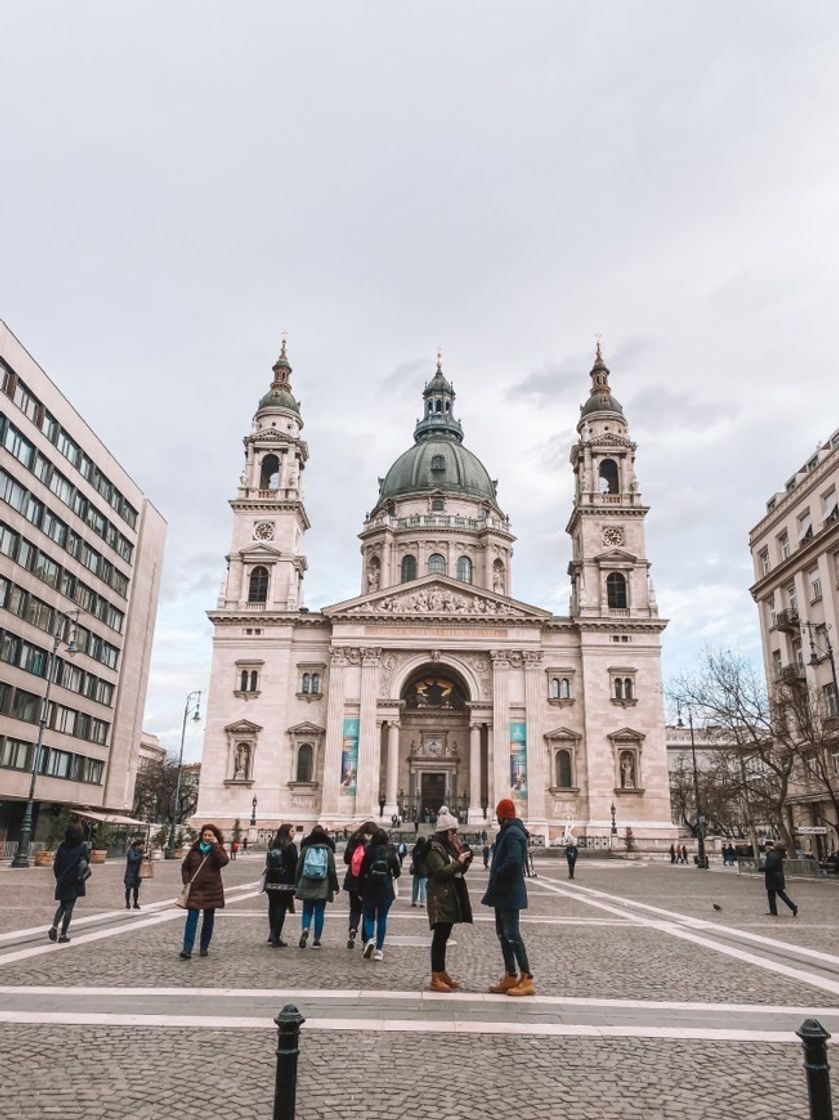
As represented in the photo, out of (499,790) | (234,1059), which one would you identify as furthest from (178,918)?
(499,790)

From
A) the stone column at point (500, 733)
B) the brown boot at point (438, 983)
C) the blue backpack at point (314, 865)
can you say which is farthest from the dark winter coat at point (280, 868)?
the stone column at point (500, 733)

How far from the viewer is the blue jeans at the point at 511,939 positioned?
823 cm

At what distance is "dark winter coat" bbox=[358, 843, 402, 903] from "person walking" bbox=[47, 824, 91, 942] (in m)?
4.08

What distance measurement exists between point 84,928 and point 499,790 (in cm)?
4442

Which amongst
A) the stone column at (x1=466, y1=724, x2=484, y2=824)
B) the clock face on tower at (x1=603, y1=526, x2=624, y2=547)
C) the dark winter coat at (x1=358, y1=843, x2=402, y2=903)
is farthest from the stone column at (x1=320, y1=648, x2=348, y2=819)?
the dark winter coat at (x1=358, y1=843, x2=402, y2=903)

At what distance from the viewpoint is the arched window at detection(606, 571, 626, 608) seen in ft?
202

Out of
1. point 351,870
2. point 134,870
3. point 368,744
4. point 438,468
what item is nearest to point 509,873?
point 351,870

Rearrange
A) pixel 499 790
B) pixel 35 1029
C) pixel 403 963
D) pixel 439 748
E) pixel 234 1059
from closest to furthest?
pixel 234 1059 → pixel 35 1029 → pixel 403 963 → pixel 499 790 → pixel 439 748

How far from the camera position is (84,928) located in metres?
13.3

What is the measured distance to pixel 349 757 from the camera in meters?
56.0

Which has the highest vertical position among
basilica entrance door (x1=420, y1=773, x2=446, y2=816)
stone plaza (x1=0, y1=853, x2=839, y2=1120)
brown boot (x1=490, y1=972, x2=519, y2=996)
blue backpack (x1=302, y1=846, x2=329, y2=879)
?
basilica entrance door (x1=420, y1=773, x2=446, y2=816)

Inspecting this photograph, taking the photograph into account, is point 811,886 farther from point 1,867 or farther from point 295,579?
point 295,579

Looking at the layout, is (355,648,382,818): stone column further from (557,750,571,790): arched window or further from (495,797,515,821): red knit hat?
(495,797,515,821): red knit hat

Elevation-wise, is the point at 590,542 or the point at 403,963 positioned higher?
the point at 590,542
